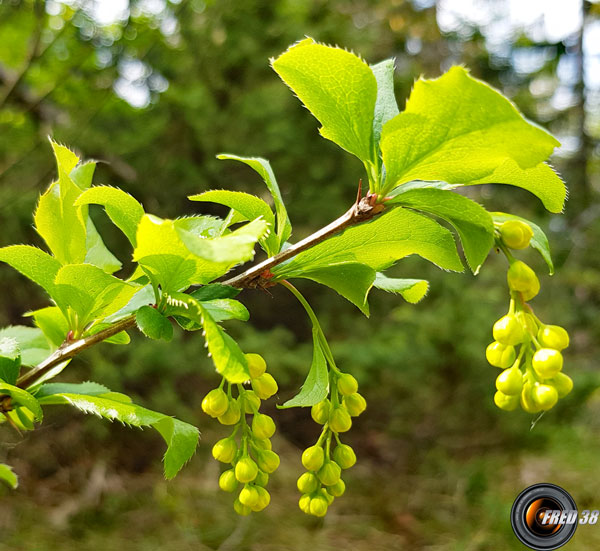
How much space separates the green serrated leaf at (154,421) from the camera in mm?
410

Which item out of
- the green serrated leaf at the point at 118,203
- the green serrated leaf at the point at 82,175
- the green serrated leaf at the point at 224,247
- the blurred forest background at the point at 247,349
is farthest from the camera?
the blurred forest background at the point at 247,349

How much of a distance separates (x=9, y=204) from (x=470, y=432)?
265 centimetres

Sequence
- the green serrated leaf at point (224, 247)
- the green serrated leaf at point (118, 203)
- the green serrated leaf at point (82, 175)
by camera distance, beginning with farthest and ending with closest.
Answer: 1. the green serrated leaf at point (82, 175)
2. the green serrated leaf at point (118, 203)
3. the green serrated leaf at point (224, 247)

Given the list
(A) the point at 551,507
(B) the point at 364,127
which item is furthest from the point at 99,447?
(B) the point at 364,127

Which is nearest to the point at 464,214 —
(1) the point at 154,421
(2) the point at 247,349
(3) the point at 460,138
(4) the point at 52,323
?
(3) the point at 460,138

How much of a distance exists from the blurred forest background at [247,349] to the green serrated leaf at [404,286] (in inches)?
74.7

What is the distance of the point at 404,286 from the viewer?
472 mm

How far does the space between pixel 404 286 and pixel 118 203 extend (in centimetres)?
25

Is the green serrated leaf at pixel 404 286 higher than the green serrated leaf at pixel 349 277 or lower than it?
lower

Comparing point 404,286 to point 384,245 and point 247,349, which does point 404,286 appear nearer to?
point 384,245

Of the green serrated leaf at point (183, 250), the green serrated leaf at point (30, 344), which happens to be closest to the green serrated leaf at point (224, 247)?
the green serrated leaf at point (183, 250)

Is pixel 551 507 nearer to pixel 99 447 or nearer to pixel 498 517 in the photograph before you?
pixel 498 517

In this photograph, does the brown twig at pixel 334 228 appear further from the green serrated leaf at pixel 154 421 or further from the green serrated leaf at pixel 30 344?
the green serrated leaf at pixel 30 344

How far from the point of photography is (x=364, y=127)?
0.39 metres
